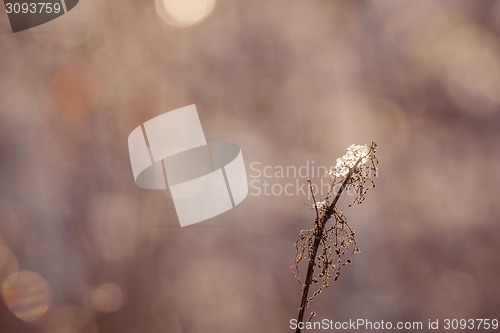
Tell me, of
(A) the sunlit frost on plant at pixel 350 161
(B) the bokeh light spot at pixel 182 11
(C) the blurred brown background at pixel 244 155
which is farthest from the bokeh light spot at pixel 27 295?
(A) the sunlit frost on plant at pixel 350 161

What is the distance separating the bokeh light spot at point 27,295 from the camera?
2.06 meters

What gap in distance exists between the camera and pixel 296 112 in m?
2.04

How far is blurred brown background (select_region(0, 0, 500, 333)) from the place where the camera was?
2.01 meters

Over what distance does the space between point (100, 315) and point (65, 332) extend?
160 mm

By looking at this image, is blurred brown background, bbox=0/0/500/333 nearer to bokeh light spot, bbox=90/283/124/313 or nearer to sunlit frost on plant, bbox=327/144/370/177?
bokeh light spot, bbox=90/283/124/313

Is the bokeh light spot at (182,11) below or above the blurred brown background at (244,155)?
above

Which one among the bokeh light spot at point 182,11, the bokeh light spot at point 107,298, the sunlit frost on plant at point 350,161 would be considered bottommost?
the bokeh light spot at point 107,298

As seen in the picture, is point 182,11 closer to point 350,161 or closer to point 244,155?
point 244,155

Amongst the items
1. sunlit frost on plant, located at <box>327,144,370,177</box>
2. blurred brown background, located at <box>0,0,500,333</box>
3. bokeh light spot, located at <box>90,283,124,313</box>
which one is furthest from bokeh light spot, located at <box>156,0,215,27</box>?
bokeh light spot, located at <box>90,283,124,313</box>

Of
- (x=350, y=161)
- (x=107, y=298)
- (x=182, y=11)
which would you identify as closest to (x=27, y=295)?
(x=107, y=298)

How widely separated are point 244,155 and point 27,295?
1.08 metres

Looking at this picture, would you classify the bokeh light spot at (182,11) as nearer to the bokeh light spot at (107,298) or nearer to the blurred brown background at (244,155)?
the blurred brown background at (244,155)

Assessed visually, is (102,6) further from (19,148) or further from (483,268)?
(483,268)

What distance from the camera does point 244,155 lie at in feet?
6.71
